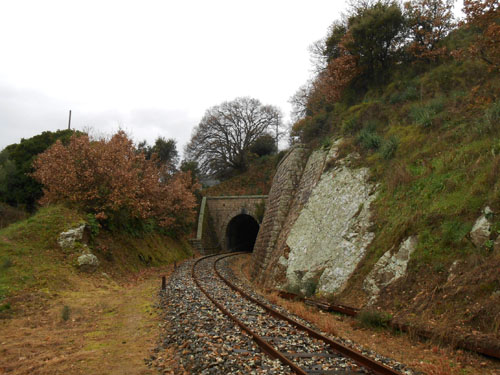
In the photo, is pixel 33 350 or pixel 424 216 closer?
pixel 33 350

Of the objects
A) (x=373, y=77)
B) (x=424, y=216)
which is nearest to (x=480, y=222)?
(x=424, y=216)

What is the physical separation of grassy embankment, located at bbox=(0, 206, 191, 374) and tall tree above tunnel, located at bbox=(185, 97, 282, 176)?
1070 inches

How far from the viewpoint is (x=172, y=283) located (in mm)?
13516

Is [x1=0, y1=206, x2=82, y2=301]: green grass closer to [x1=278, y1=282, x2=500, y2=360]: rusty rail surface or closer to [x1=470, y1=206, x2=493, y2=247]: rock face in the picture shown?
[x1=278, y1=282, x2=500, y2=360]: rusty rail surface

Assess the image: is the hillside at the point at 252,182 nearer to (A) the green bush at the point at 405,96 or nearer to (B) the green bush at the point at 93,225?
(B) the green bush at the point at 93,225

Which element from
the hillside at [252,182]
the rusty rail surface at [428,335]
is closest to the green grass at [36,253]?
the rusty rail surface at [428,335]

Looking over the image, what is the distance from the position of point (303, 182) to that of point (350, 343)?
35.7 feet

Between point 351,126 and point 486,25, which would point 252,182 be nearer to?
point 351,126

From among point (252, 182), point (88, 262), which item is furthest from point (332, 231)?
point (252, 182)

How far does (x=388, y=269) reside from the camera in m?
8.37

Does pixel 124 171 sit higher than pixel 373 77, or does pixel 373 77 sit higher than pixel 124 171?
pixel 373 77

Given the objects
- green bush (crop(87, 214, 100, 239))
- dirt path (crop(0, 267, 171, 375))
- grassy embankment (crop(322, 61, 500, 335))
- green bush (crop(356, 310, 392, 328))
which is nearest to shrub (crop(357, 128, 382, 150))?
grassy embankment (crop(322, 61, 500, 335))

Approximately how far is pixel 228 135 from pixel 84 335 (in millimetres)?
41080

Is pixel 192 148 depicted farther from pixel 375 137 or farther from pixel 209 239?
pixel 375 137
